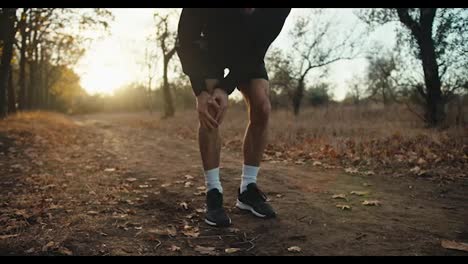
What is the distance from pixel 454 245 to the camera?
2.01 metres

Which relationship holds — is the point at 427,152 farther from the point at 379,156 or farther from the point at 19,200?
the point at 19,200

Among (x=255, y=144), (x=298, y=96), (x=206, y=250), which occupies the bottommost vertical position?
(x=206, y=250)

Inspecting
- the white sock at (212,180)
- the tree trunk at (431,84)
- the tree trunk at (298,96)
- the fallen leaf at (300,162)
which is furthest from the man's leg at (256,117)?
the tree trunk at (298,96)

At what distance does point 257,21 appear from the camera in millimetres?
2793

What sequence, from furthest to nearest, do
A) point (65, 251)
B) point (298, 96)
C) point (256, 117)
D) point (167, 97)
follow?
1. point (167, 97)
2. point (298, 96)
3. point (256, 117)
4. point (65, 251)

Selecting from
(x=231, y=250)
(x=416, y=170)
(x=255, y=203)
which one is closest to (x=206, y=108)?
(x=255, y=203)

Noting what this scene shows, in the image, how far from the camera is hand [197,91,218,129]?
2605mm

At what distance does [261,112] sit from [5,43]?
1311cm

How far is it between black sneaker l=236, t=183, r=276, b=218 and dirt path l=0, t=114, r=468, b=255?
65mm

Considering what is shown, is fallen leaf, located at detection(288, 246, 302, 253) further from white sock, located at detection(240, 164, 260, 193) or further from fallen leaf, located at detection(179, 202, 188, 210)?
fallen leaf, located at detection(179, 202, 188, 210)

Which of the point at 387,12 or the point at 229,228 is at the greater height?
the point at 387,12

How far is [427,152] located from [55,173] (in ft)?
17.9

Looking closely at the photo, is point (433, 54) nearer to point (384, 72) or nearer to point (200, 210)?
point (384, 72)
